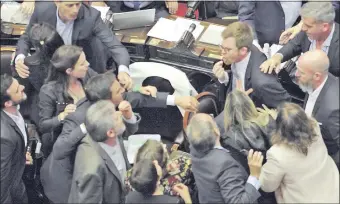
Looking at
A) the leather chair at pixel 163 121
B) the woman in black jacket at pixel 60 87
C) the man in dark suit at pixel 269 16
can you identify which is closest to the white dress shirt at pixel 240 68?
the leather chair at pixel 163 121

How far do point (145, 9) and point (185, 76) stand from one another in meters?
1.24

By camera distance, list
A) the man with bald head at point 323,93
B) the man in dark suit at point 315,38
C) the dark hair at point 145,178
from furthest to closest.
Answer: the man in dark suit at point 315,38 → the man with bald head at point 323,93 → the dark hair at point 145,178

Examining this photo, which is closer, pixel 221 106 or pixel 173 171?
pixel 173 171

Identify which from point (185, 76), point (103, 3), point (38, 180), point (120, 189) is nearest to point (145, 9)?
point (103, 3)

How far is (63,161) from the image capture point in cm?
350

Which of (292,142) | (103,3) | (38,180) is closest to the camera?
(292,142)

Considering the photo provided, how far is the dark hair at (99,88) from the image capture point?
3.49 m

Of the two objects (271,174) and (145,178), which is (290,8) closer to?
(271,174)

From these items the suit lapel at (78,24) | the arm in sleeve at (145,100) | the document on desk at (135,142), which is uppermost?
the suit lapel at (78,24)

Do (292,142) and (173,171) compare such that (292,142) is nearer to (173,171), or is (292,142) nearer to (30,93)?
(173,171)

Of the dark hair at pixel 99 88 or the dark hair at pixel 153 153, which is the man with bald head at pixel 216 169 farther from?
the dark hair at pixel 99 88

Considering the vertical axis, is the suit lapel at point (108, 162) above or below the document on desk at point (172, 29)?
below

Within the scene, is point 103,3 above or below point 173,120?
above

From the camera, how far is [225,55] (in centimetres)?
386
